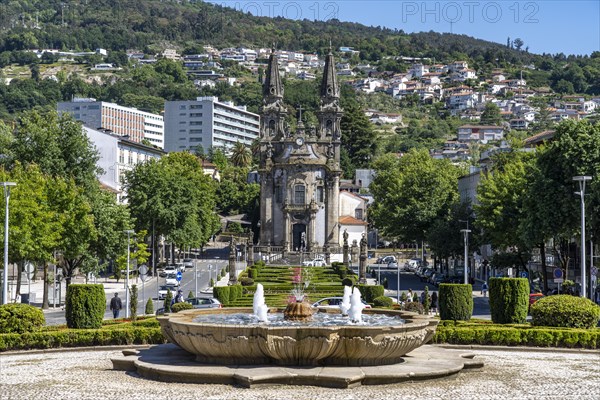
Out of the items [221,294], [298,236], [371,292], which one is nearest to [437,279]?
[371,292]

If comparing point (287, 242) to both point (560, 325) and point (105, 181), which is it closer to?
point (105, 181)

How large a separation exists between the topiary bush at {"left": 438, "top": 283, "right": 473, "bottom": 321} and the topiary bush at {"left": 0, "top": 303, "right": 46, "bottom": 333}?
49.7 feet

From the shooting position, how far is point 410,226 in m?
113

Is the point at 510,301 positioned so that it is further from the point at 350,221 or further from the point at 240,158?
the point at 240,158

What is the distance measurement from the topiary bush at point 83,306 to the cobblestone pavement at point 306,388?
535cm

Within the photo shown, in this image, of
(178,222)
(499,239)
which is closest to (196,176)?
(178,222)

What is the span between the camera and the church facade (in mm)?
123312

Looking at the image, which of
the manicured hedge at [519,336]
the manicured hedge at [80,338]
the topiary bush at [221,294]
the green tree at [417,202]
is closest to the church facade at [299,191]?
the green tree at [417,202]

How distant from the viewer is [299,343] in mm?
27094

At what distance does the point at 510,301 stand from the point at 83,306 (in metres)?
15.6

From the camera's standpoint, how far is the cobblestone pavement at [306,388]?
2509 cm

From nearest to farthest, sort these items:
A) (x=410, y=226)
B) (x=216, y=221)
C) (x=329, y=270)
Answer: (x=329, y=270), (x=410, y=226), (x=216, y=221)

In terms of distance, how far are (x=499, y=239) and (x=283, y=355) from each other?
2046 inches

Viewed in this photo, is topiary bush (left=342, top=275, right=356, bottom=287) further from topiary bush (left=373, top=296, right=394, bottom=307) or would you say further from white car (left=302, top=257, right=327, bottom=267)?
white car (left=302, top=257, right=327, bottom=267)
